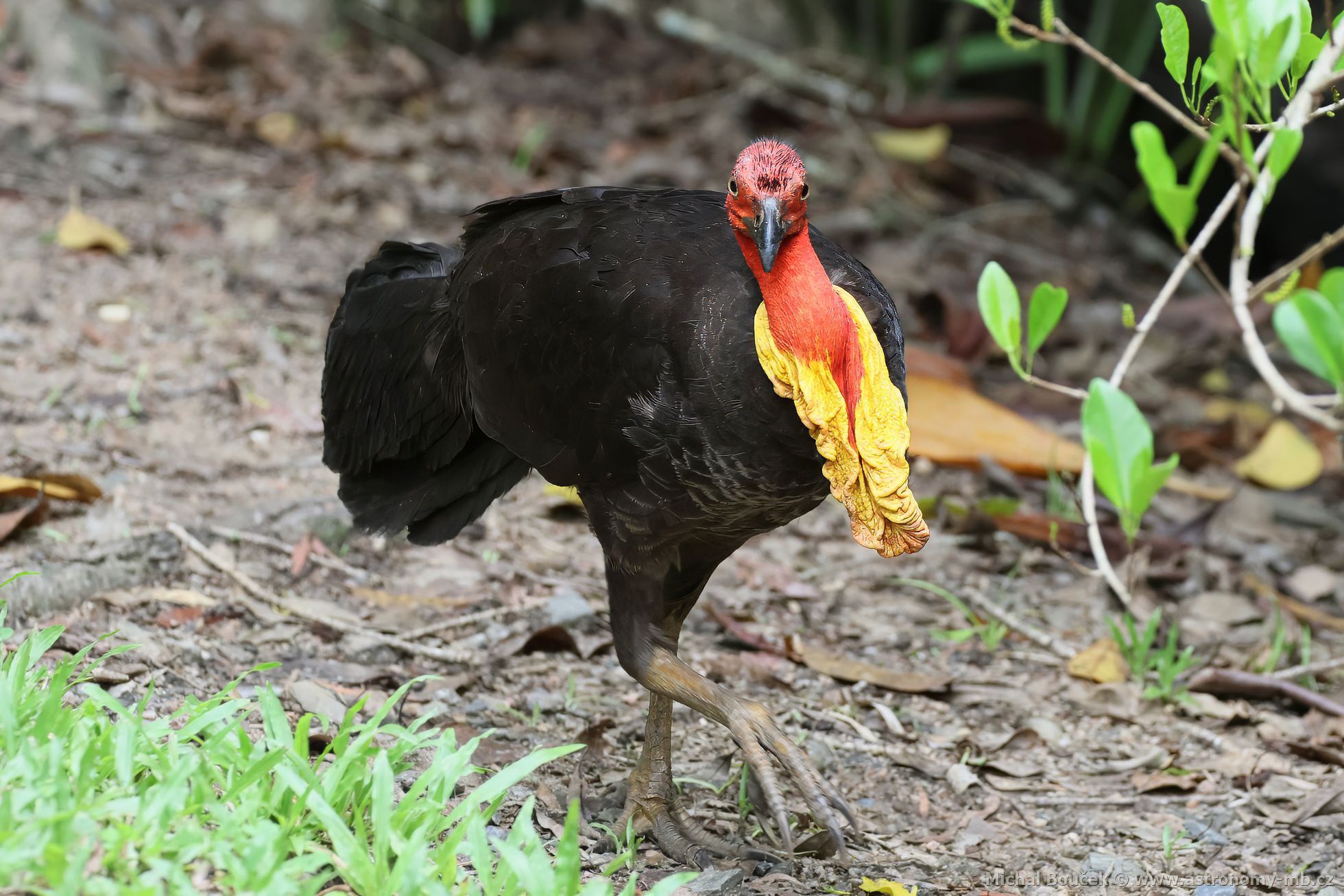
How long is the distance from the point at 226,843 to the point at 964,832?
1878 millimetres

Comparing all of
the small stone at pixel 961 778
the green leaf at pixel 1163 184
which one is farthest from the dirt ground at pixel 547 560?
the green leaf at pixel 1163 184

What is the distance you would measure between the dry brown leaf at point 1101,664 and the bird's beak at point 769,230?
2.05 meters

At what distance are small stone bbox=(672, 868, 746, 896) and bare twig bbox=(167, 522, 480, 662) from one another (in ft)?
3.98

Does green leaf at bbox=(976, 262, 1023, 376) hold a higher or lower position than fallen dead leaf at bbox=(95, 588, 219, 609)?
higher

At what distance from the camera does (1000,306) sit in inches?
145

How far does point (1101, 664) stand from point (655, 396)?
1.98 m

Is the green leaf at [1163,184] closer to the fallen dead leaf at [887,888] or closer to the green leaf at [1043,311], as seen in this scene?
the green leaf at [1043,311]

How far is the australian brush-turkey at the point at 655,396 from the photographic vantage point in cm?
278

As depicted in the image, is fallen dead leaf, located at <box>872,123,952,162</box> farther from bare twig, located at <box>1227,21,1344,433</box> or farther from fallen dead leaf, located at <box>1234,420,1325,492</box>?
bare twig, located at <box>1227,21,1344,433</box>

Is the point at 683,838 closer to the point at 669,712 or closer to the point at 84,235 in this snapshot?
the point at 669,712

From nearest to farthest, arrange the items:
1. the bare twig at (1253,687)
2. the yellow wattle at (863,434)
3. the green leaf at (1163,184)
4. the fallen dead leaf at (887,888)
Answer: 1. the yellow wattle at (863,434)
2. the fallen dead leaf at (887,888)
3. the green leaf at (1163,184)
4. the bare twig at (1253,687)

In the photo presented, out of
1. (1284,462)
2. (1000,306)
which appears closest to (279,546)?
(1000,306)

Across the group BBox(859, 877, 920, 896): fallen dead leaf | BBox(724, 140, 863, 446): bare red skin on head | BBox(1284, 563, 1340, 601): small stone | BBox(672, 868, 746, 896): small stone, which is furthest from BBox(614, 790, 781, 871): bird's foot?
BBox(1284, 563, 1340, 601): small stone

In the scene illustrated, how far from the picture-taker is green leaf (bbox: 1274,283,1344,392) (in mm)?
2750
